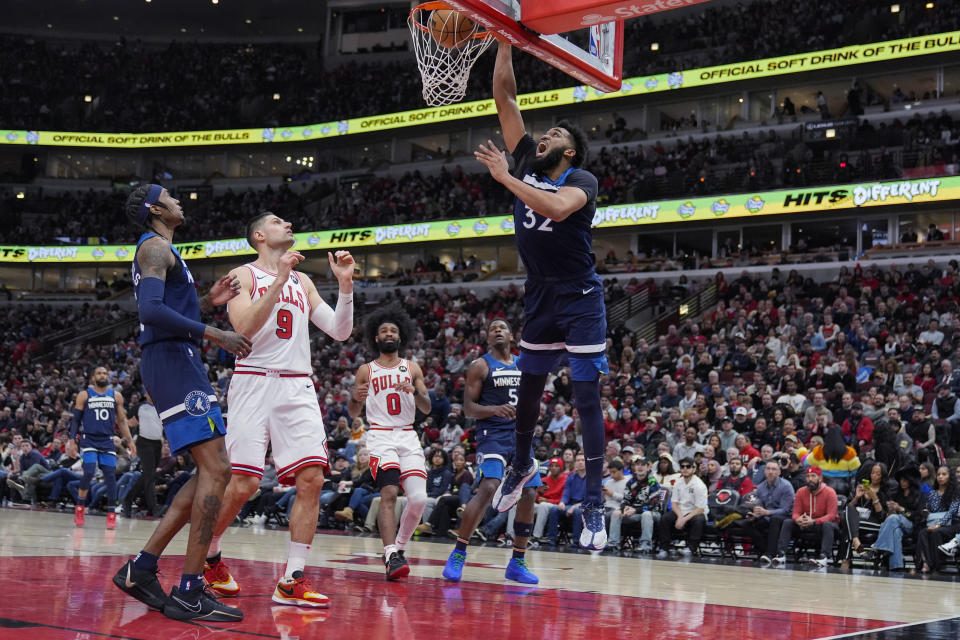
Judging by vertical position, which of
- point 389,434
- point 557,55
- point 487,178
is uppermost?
point 487,178

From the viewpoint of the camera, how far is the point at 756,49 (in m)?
33.2

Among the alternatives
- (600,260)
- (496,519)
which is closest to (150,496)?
A: (496,519)

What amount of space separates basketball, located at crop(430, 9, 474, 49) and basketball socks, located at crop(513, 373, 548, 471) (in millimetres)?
2967

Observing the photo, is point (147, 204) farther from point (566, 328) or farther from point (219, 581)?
point (566, 328)

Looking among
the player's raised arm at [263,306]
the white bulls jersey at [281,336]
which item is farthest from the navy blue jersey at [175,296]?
the white bulls jersey at [281,336]

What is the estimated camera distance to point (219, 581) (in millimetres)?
5562

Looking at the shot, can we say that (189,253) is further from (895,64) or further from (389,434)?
(389,434)

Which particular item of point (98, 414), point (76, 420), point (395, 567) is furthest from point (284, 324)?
point (76, 420)

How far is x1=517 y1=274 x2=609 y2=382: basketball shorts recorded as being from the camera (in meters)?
5.58

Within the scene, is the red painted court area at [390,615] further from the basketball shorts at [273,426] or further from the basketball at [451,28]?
the basketball at [451,28]

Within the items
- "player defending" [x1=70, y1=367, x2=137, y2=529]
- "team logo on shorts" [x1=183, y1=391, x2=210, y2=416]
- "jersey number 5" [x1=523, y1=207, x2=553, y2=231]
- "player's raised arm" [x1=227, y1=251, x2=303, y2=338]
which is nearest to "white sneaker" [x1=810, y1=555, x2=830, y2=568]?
"jersey number 5" [x1=523, y1=207, x2=553, y2=231]

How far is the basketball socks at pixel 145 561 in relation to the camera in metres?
4.76

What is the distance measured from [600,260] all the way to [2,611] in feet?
99.1

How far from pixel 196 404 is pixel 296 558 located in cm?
113
